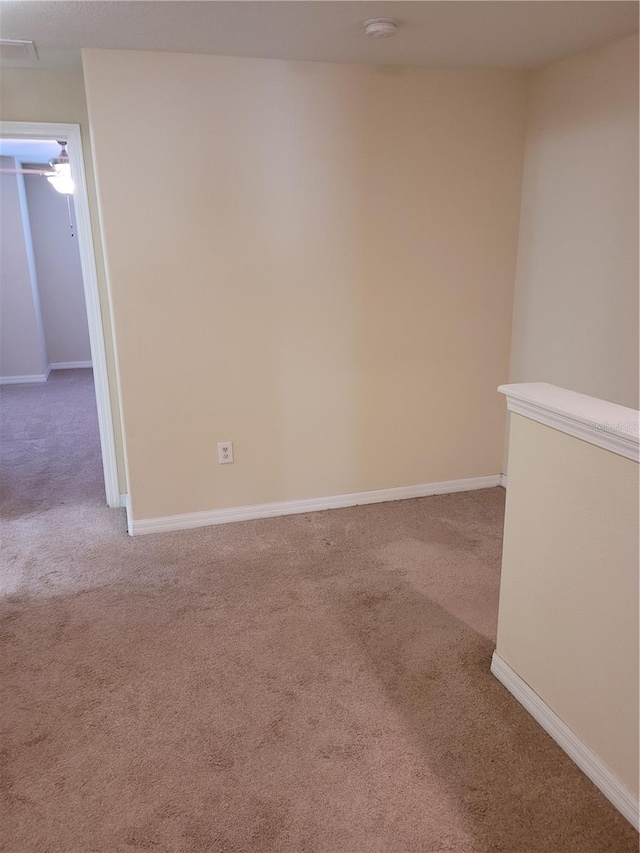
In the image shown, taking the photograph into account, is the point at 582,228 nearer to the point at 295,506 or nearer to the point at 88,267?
the point at 295,506

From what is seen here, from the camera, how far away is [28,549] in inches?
117

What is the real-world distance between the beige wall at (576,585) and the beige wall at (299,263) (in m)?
1.45

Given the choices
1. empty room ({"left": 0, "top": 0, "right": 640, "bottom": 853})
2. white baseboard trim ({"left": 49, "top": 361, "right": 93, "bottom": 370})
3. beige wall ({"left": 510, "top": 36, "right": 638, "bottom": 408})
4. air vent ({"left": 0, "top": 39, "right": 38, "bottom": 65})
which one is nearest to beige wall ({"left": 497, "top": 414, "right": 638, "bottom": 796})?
empty room ({"left": 0, "top": 0, "right": 640, "bottom": 853})

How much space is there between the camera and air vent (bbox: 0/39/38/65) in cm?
243

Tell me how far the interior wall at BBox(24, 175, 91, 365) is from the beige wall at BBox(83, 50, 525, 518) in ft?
14.2

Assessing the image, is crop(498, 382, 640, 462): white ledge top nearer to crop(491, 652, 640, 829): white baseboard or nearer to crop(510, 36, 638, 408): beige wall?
crop(491, 652, 640, 829): white baseboard

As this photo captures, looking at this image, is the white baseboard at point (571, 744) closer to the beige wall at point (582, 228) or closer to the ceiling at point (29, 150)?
the beige wall at point (582, 228)

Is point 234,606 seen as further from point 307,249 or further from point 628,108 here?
point 628,108

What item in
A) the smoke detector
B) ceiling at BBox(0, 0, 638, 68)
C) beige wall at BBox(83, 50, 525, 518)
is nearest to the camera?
ceiling at BBox(0, 0, 638, 68)

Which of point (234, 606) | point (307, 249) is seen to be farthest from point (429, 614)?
point (307, 249)

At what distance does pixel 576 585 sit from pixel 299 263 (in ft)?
6.42

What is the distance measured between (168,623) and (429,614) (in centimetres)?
99

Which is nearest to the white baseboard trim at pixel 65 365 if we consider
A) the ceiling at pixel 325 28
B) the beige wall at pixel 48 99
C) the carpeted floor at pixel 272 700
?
the carpeted floor at pixel 272 700

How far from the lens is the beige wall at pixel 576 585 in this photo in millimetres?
1502
